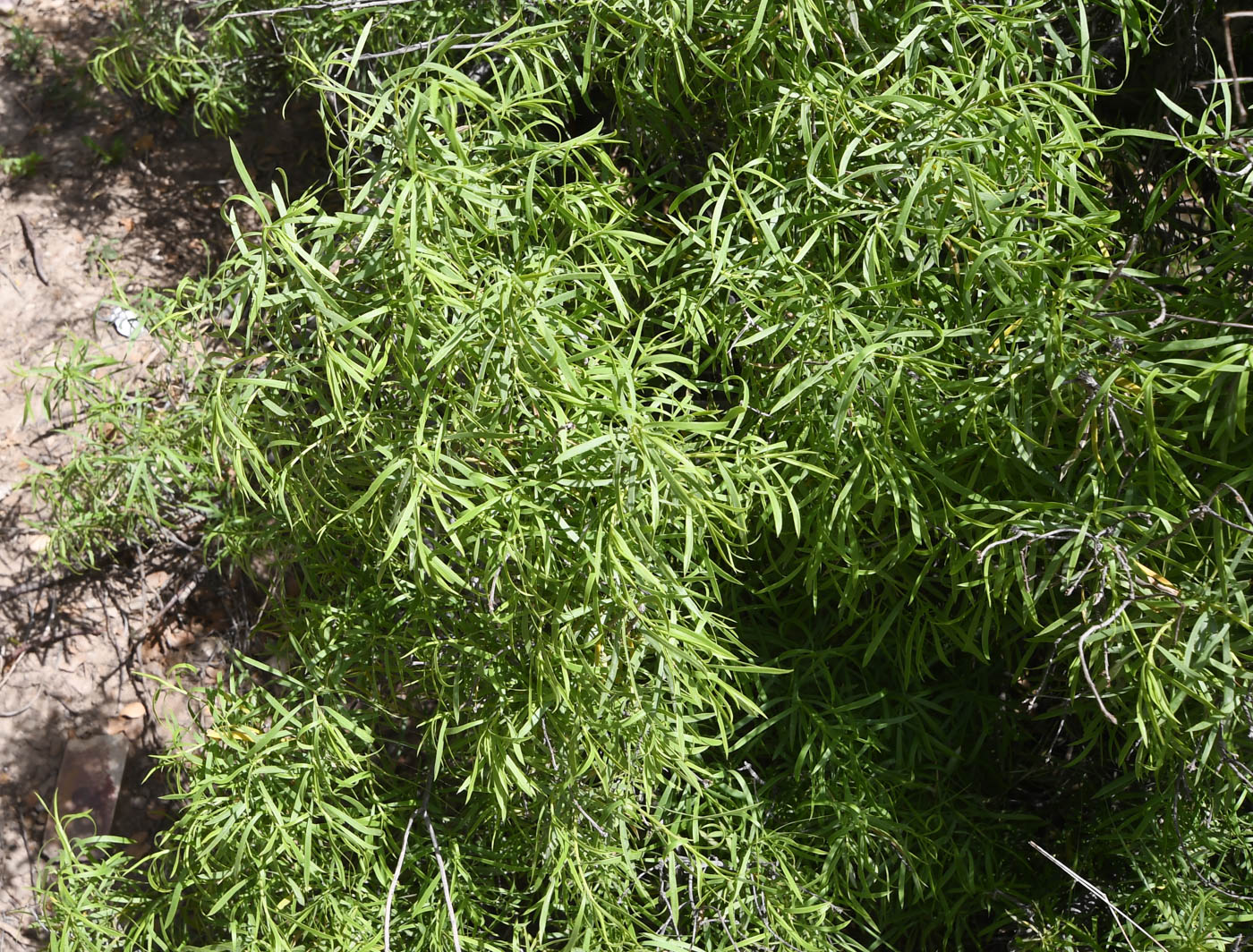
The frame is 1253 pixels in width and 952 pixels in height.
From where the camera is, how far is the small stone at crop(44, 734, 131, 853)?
226 cm

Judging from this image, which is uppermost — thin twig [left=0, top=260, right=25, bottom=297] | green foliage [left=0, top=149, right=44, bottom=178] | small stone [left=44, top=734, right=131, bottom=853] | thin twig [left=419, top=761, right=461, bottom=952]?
green foliage [left=0, top=149, right=44, bottom=178]

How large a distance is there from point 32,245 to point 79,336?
1.16ft

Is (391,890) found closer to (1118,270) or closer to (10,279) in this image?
(1118,270)

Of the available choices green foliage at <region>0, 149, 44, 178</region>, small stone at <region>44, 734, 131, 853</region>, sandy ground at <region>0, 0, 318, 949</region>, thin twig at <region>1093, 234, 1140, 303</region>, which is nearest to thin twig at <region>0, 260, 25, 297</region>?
Answer: sandy ground at <region>0, 0, 318, 949</region>

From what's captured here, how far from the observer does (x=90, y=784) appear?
7.53 feet

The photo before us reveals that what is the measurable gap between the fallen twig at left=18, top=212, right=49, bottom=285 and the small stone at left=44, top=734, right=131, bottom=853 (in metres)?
1.32

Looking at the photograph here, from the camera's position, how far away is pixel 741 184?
5.30 feet

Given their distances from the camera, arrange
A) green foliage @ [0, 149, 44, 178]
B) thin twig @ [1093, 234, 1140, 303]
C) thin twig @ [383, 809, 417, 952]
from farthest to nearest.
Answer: green foliage @ [0, 149, 44, 178] < thin twig @ [383, 809, 417, 952] < thin twig @ [1093, 234, 1140, 303]

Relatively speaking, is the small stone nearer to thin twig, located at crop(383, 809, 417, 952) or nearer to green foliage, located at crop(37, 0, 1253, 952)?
green foliage, located at crop(37, 0, 1253, 952)

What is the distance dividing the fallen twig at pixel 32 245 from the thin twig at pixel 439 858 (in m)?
2.01

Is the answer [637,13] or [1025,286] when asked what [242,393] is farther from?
[1025,286]

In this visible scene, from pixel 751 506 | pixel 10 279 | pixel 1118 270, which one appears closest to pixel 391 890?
pixel 751 506

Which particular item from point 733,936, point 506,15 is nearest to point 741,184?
point 506,15

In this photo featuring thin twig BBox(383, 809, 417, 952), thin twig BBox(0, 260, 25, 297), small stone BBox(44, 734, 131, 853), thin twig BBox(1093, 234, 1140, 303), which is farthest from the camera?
thin twig BBox(0, 260, 25, 297)
